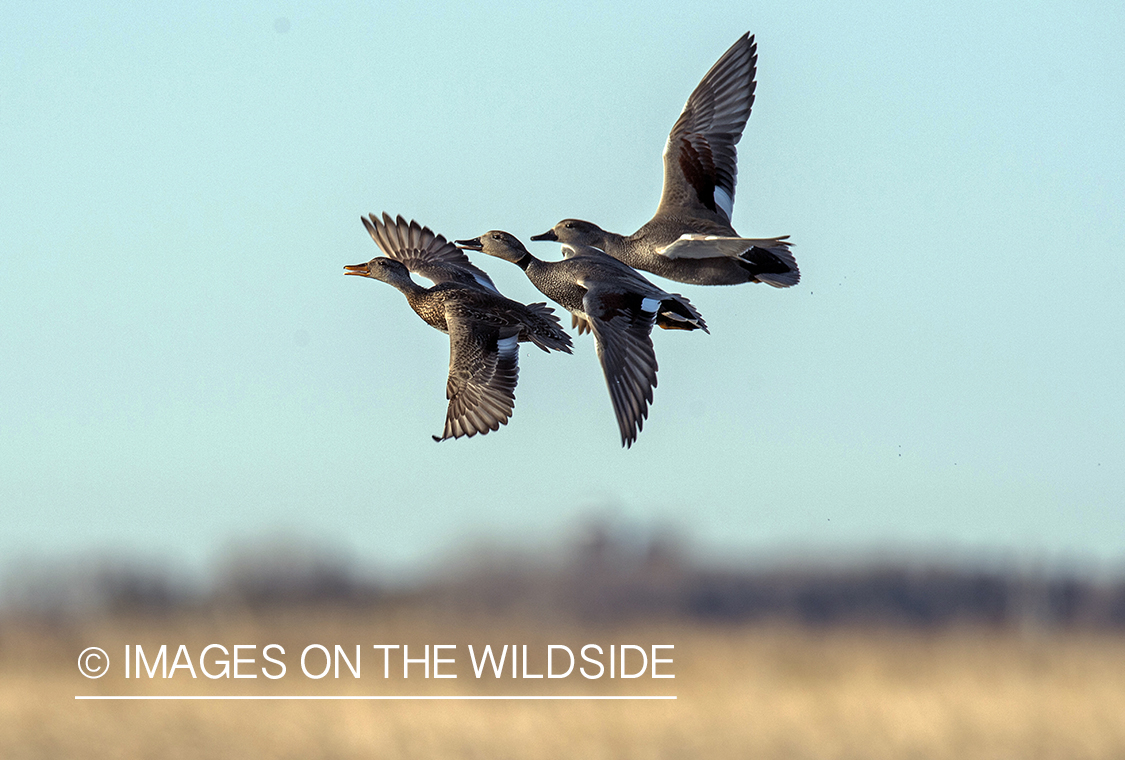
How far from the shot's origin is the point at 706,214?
516 cm

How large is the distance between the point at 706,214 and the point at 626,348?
1063 millimetres

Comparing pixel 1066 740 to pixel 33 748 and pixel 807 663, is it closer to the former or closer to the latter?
pixel 807 663

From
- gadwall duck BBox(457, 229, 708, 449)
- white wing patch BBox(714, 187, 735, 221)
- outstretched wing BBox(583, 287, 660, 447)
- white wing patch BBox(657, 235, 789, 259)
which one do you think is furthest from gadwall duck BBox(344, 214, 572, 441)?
white wing patch BBox(714, 187, 735, 221)

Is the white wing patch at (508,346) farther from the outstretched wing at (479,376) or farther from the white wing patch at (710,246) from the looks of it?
the white wing patch at (710,246)

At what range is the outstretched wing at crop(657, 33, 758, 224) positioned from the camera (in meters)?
5.60

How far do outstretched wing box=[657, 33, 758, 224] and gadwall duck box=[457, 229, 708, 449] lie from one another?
92 cm

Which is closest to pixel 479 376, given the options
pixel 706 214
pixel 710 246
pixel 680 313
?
pixel 680 313

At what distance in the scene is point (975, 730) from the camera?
63.4 ft

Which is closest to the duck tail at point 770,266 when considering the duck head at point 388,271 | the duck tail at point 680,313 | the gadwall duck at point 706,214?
the gadwall duck at point 706,214

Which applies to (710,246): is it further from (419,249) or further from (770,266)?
(419,249)

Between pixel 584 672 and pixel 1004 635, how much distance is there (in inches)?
349

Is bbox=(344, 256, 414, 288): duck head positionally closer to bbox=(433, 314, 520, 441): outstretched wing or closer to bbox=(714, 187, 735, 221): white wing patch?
bbox=(433, 314, 520, 441): outstretched wing

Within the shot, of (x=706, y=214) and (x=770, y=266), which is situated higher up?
(x=706, y=214)

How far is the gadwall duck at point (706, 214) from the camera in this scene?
15.4ft
